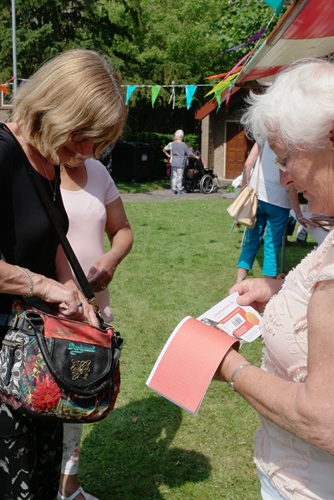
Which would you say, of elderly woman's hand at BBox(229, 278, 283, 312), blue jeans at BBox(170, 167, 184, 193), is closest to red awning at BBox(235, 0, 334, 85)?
elderly woman's hand at BBox(229, 278, 283, 312)

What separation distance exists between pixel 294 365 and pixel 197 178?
18.5 meters

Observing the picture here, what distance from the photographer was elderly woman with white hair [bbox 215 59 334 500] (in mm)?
1360

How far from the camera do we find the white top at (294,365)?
153 centimetres

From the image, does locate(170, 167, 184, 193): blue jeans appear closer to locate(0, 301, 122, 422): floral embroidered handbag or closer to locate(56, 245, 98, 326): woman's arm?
locate(56, 245, 98, 326): woman's arm

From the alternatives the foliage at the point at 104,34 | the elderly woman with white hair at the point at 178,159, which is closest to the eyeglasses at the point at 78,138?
the foliage at the point at 104,34

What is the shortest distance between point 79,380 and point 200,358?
0.54m

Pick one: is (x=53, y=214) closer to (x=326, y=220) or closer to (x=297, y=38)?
(x=326, y=220)

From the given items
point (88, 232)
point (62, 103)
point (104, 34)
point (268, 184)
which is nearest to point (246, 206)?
point (268, 184)

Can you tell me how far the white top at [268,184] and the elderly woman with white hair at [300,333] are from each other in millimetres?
4410

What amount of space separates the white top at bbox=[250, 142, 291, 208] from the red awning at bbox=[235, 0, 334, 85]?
1072mm

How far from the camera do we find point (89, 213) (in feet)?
9.54

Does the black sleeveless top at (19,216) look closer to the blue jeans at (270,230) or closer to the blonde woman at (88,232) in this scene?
the blonde woman at (88,232)

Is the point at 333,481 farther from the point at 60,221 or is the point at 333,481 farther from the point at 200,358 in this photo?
the point at 60,221

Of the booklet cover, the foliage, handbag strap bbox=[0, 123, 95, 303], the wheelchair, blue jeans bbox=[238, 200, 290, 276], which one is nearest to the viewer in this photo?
the booklet cover
